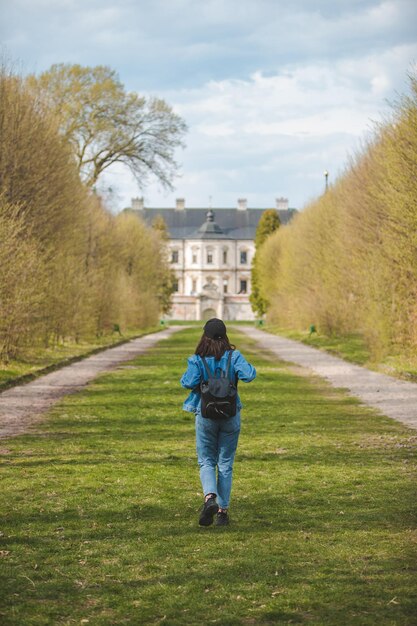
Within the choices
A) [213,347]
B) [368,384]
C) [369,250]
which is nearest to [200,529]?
[213,347]

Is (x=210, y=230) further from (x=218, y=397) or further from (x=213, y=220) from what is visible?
(x=218, y=397)

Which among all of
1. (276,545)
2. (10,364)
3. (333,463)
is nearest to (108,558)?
(276,545)

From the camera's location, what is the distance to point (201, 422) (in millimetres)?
8320

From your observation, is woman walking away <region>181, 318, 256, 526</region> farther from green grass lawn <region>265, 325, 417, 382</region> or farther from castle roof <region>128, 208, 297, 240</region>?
castle roof <region>128, 208, 297, 240</region>

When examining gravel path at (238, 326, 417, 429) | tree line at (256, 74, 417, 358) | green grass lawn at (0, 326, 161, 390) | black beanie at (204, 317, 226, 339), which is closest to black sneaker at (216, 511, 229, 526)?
black beanie at (204, 317, 226, 339)

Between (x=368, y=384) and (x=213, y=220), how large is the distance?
4861 inches

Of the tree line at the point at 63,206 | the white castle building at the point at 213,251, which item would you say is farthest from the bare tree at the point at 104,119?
the white castle building at the point at 213,251

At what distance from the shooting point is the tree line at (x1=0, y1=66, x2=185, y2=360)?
83.7 ft

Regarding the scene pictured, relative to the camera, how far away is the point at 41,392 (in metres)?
19.8

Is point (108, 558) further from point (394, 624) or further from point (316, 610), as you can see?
point (394, 624)

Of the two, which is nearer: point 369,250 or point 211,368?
point 211,368

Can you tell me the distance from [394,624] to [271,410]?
1142cm

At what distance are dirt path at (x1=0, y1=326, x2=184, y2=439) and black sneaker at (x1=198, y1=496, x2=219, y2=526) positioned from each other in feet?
18.9

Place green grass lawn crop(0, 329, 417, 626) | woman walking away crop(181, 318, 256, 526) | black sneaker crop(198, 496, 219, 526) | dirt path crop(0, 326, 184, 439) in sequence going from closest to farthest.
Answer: green grass lawn crop(0, 329, 417, 626) → black sneaker crop(198, 496, 219, 526) → woman walking away crop(181, 318, 256, 526) → dirt path crop(0, 326, 184, 439)
